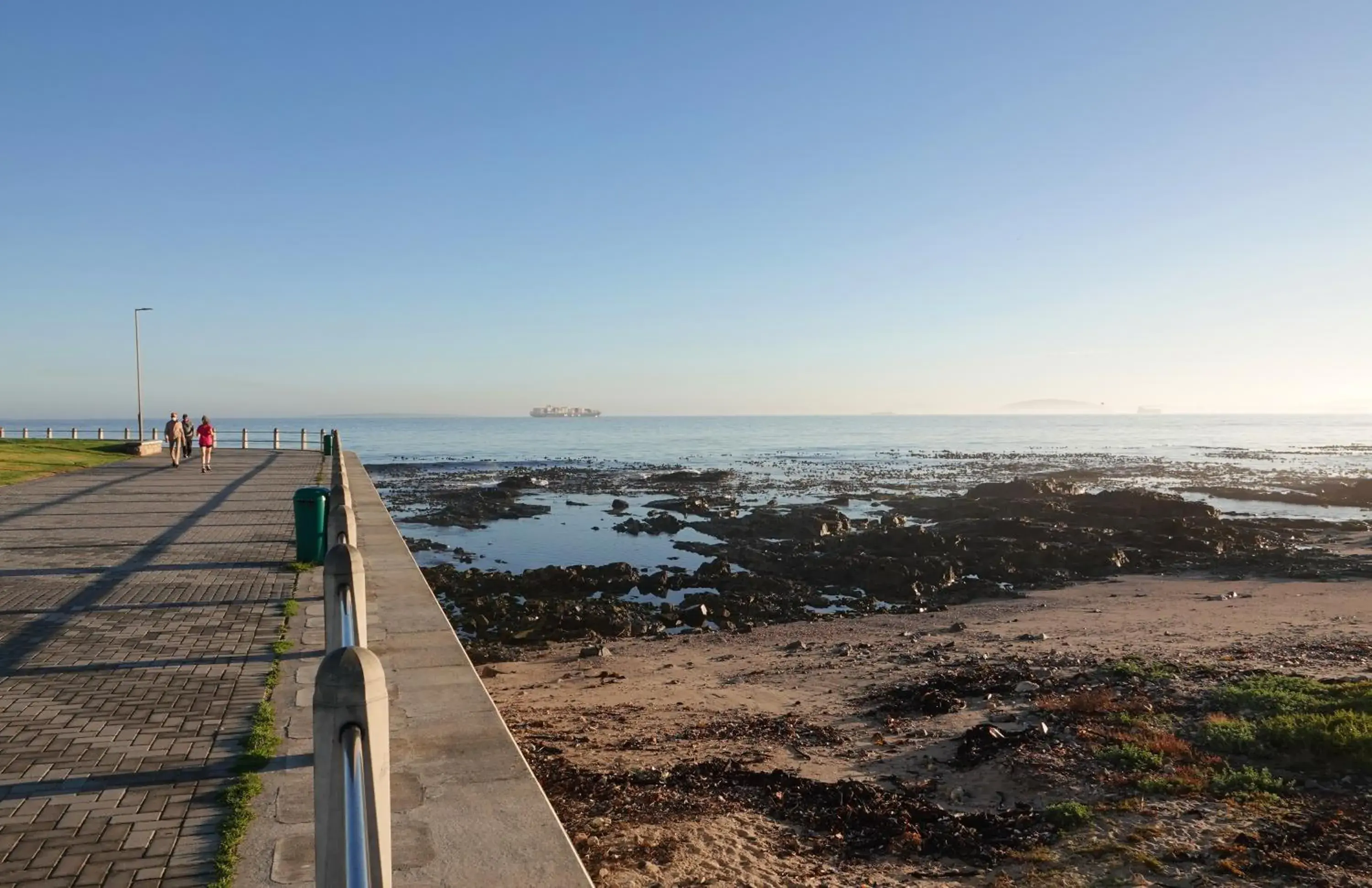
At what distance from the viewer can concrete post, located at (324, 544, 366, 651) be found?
4.46 metres

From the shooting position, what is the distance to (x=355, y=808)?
8.08 feet

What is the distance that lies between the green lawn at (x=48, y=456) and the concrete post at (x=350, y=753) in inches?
1008

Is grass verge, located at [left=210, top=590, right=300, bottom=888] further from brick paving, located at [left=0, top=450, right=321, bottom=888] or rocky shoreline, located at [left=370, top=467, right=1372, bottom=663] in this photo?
rocky shoreline, located at [left=370, top=467, right=1372, bottom=663]

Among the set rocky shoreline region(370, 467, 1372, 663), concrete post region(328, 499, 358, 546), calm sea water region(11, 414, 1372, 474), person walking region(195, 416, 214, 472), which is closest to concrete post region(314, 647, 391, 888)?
concrete post region(328, 499, 358, 546)

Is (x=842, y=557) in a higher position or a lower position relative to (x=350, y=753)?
lower

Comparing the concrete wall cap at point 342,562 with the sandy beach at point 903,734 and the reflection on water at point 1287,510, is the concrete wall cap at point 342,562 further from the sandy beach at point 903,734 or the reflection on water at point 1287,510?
the reflection on water at point 1287,510

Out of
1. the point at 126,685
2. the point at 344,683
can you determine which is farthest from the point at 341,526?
the point at 344,683

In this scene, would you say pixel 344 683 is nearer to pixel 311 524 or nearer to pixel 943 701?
pixel 943 701

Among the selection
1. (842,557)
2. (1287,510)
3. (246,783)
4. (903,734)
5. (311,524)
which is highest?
(311,524)

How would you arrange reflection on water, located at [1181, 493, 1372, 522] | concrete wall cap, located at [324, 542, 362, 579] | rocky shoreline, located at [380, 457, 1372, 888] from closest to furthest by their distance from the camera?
concrete wall cap, located at [324, 542, 362, 579] → rocky shoreline, located at [380, 457, 1372, 888] → reflection on water, located at [1181, 493, 1372, 522]

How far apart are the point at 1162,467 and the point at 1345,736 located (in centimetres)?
6015

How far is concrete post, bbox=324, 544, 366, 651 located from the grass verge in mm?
752

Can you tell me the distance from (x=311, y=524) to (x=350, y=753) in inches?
398

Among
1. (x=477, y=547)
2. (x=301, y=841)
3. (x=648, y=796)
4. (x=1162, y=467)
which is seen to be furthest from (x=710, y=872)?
(x=1162, y=467)
